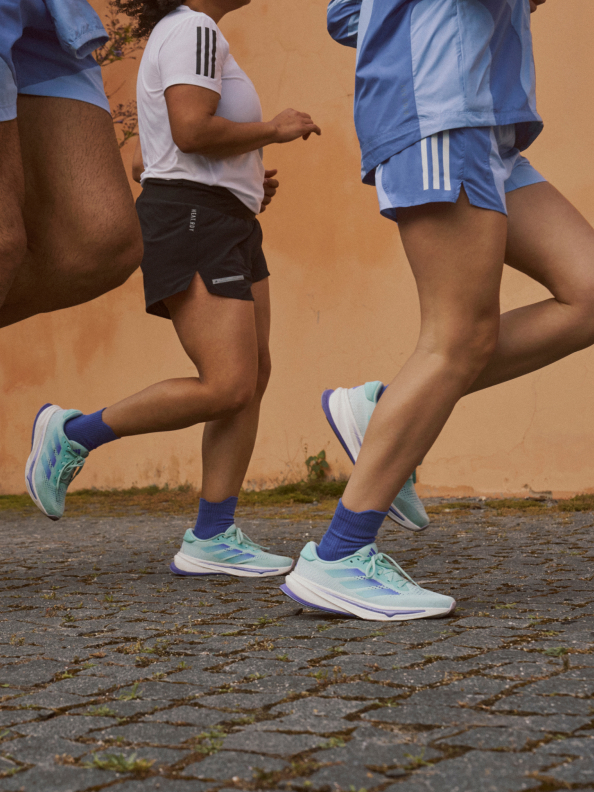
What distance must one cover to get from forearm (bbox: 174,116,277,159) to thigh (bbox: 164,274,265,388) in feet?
1.28

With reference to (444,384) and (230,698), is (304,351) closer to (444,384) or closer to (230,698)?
(444,384)

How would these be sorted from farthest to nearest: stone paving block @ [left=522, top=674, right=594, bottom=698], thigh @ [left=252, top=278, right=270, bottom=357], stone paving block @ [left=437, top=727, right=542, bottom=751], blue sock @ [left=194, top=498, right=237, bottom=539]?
thigh @ [left=252, top=278, right=270, bottom=357], blue sock @ [left=194, top=498, right=237, bottom=539], stone paving block @ [left=522, top=674, right=594, bottom=698], stone paving block @ [left=437, top=727, right=542, bottom=751]

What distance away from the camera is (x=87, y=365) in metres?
7.22

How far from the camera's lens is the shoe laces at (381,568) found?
1.93m

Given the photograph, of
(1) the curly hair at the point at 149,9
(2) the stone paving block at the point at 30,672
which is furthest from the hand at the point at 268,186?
(2) the stone paving block at the point at 30,672

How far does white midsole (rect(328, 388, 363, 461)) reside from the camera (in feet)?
7.43

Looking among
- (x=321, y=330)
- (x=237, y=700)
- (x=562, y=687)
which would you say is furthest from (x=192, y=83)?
(x=321, y=330)

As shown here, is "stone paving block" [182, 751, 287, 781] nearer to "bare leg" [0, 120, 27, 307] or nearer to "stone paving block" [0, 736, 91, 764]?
"stone paving block" [0, 736, 91, 764]

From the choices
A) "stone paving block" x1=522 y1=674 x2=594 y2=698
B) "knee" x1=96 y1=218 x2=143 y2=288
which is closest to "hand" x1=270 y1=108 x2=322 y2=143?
"knee" x1=96 y1=218 x2=143 y2=288

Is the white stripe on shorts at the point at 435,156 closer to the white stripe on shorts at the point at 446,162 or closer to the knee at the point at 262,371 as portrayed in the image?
the white stripe on shorts at the point at 446,162

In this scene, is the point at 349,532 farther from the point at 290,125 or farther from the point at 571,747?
the point at 290,125

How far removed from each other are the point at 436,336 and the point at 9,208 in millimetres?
1044

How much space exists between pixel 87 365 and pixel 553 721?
254 inches

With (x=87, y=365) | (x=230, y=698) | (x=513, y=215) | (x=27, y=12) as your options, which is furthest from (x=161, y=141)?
(x=87, y=365)
